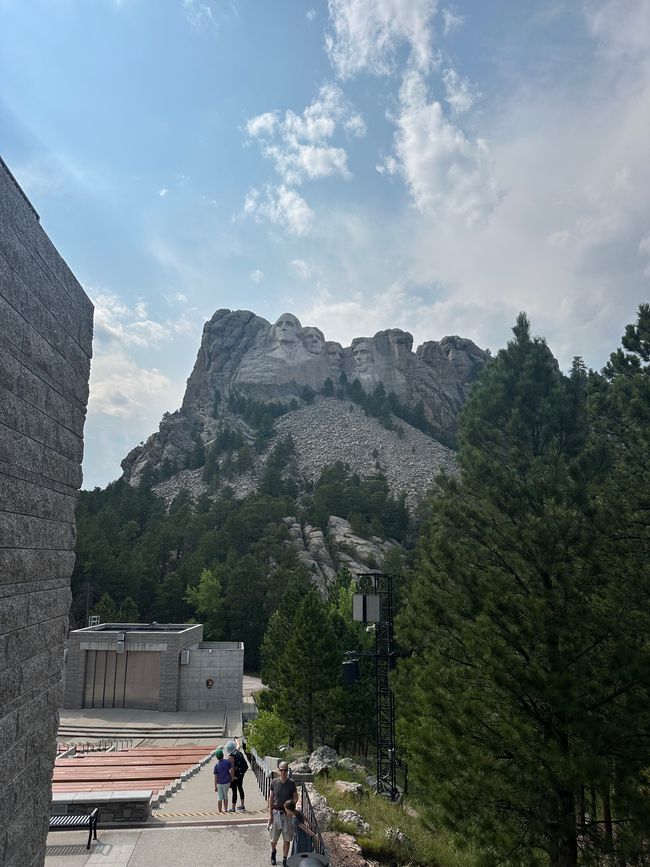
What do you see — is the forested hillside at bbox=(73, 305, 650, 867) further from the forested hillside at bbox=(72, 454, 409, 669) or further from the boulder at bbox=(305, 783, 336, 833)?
the forested hillside at bbox=(72, 454, 409, 669)

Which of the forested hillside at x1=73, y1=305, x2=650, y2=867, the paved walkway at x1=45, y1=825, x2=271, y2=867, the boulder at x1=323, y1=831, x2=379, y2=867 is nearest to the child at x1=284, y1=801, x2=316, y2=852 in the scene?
the paved walkway at x1=45, y1=825, x2=271, y2=867

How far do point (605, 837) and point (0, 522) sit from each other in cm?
852

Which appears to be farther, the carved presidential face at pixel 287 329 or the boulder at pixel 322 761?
the carved presidential face at pixel 287 329

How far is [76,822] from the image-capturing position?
23.8ft

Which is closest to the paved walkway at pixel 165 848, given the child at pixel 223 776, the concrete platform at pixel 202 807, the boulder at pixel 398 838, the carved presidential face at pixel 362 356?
the concrete platform at pixel 202 807

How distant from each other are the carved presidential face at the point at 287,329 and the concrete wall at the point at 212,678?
98.6m

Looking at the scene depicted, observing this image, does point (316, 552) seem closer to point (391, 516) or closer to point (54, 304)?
point (391, 516)

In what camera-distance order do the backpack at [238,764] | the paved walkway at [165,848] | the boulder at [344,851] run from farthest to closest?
1. the backpack at [238,764]
2. the boulder at [344,851]
3. the paved walkway at [165,848]

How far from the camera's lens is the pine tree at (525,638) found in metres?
7.51

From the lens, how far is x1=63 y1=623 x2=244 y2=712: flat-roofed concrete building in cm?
2658

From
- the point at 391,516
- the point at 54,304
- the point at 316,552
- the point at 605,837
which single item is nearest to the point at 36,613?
the point at 54,304

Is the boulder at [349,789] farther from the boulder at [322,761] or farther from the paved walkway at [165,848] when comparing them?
the paved walkway at [165,848]

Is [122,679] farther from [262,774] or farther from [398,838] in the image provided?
[398,838]

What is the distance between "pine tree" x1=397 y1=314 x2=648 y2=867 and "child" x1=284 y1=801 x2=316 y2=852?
80.3 inches
